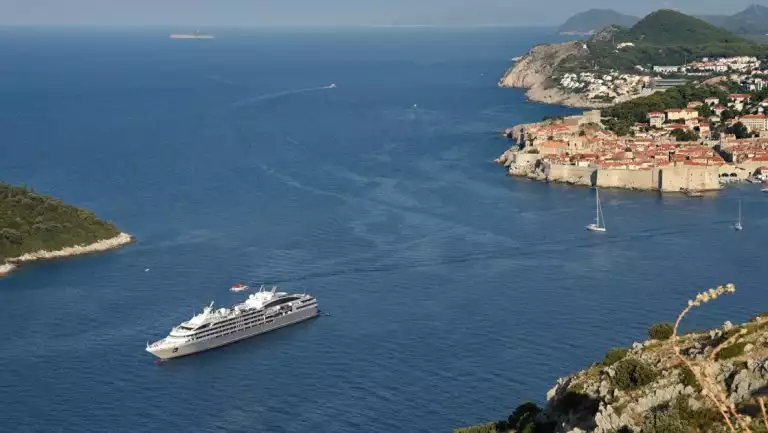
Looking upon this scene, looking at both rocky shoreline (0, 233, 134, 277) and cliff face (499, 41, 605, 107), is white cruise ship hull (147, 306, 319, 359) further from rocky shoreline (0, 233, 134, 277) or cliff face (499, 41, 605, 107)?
cliff face (499, 41, 605, 107)

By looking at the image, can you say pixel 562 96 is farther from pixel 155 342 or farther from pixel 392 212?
pixel 155 342

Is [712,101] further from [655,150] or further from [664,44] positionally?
[664,44]

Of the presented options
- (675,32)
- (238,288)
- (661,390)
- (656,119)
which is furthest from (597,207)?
(675,32)

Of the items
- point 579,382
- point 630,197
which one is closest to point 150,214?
point 630,197

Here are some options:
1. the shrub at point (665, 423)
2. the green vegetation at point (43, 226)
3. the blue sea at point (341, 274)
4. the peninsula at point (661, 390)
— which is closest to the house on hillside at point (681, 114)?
the blue sea at point (341, 274)

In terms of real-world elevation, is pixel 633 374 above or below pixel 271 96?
above

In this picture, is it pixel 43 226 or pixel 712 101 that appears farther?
pixel 712 101
